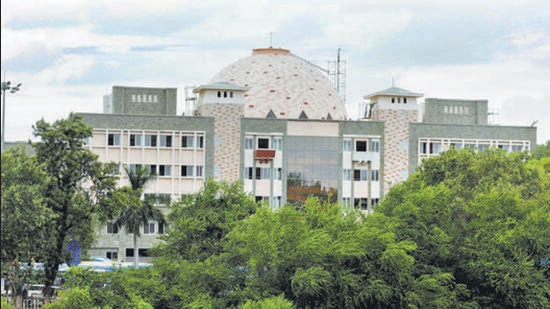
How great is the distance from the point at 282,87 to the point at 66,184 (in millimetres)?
43675

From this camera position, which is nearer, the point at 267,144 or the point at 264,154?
the point at 264,154

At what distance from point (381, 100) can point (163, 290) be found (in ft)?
137

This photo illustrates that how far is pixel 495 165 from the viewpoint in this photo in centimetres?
5097

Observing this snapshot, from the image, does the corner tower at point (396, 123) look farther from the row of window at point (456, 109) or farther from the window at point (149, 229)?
the window at point (149, 229)

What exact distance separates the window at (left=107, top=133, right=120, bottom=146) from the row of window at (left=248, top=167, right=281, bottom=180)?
8861 mm

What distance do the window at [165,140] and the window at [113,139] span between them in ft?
9.52

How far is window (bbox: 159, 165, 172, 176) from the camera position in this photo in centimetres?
6944

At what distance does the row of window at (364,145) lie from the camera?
72.8 meters


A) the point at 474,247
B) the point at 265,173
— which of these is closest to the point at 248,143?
the point at 265,173

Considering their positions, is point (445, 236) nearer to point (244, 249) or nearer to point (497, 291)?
point (497, 291)

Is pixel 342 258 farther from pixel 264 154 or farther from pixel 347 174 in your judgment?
pixel 347 174

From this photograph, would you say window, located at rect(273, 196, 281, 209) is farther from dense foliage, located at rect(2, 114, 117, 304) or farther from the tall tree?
the tall tree

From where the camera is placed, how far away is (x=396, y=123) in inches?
2896

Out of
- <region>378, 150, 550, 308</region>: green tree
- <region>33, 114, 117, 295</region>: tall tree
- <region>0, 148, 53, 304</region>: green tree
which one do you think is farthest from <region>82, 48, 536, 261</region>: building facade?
<region>0, 148, 53, 304</region>: green tree
